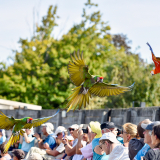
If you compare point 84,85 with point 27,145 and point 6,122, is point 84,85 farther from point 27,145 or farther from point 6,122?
point 27,145

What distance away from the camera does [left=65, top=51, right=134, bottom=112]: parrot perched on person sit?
427 centimetres

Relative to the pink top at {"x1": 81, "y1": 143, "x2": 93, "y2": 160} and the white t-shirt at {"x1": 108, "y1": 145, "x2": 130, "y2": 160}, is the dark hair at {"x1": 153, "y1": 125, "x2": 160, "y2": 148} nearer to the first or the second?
the white t-shirt at {"x1": 108, "y1": 145, "x2": 130, "y2": 160}

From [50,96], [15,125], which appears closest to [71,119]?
[15,125]

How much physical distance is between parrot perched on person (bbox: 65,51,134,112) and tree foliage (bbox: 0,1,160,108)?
10.7 metres

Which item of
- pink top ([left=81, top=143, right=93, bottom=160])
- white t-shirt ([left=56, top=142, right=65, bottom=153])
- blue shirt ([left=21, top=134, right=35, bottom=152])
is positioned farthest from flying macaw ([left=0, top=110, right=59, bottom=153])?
blue shirt ([left=21, top=134, right=35, bottom=152])

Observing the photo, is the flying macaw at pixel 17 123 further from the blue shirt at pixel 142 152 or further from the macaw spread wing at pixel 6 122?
the blue shirt at pixel 142 152

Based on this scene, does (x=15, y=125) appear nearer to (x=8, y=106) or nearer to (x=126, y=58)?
(x=8, y=106)

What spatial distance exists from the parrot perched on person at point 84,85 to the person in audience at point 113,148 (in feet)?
2.10

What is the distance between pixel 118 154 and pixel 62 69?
569 inches

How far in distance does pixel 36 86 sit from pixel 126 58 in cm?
654

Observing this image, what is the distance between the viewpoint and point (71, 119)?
9.28 meters

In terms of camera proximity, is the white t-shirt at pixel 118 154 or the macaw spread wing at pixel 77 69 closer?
the white t-shirt at pixel 118 154

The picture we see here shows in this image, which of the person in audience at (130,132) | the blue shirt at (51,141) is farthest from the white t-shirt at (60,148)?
the person in audience at (130,132)

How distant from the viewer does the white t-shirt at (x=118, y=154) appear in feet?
12.6
